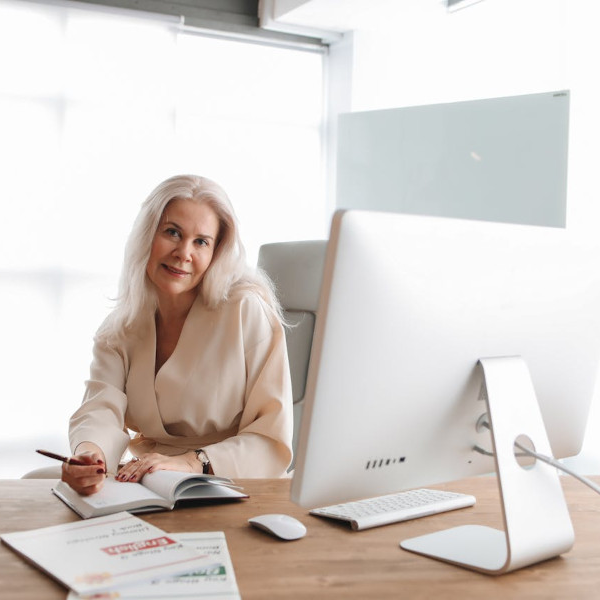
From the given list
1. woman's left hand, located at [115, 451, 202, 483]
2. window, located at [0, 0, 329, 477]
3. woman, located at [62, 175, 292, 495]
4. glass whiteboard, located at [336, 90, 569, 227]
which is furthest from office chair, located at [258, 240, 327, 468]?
window, located at [0, 0, 329, 477]

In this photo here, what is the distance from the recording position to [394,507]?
4.32ft

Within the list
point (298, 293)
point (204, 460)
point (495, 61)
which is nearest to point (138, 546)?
point (204, 460)

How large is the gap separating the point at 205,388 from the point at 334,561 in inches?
37.1

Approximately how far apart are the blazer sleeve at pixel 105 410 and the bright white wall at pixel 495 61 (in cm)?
177

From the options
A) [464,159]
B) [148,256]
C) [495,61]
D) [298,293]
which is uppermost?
[495,61]

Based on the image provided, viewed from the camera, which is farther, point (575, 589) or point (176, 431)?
point (176, 431)

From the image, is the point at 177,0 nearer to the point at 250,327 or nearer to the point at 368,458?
the point at 250,327

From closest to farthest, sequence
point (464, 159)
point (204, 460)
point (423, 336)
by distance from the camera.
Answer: point (423, 336) → point (204, 460) → point (464, 159)

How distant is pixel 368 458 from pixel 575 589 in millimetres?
326

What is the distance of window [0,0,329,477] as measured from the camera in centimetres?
383

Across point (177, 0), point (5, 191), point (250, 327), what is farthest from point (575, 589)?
point (177, 0)

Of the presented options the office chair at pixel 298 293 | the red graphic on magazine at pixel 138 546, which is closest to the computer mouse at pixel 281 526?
the red graphic on magazine at pixel 138 546

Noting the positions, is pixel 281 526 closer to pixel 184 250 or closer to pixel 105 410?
pixel 105 410

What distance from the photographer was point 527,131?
3.04m
